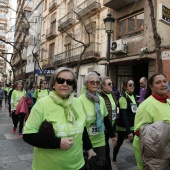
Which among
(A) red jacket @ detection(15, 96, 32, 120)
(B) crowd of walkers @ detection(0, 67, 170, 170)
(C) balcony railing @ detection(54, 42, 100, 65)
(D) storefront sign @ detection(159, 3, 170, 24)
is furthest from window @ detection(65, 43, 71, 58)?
(B) crowd of walkers @ detection(0, 67, 170, 170)

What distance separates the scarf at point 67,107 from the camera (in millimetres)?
2197

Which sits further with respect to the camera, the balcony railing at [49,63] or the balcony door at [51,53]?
the balcony door at [51,53]

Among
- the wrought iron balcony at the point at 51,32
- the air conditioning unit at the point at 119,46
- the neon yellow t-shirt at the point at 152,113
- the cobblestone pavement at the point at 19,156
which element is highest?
the wrought iron balcony at the point at 51,32

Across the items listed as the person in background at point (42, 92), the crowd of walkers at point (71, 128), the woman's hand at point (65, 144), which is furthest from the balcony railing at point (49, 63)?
the woman's hand at point (65, 144)

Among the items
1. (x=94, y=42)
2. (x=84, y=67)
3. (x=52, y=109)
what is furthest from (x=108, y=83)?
(x=84, y=67)

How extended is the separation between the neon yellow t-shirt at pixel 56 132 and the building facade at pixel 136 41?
30.5ft

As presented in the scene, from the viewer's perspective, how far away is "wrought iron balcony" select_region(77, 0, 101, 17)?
16.3 metres

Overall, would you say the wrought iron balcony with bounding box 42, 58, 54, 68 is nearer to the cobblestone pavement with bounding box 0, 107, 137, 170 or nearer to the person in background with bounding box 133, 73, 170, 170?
the cobblestone pavement with bounding box 0, 107, 137, 170

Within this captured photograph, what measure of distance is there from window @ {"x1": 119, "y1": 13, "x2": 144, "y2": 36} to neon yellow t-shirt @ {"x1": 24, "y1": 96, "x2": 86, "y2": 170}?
37.6ft

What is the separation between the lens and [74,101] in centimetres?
242

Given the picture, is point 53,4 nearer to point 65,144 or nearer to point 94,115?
point 94,115

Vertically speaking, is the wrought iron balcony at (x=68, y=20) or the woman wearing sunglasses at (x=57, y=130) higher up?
the wrought iron balcony at (x=68, y=20)

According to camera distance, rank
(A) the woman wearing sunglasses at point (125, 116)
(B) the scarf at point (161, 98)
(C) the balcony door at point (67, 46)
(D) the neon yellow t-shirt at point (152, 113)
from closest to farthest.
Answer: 1. (D) the neon yellow t-shirt at point (152, 113)
2. (B) the scarf at point (161, 98)
3. (A) the woman wearing sunglasses at point (125, 116)
4. (C) the balcony door at point (67, 46)

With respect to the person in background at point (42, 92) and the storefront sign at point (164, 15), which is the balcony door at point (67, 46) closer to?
the person in background at point (42, 92)
